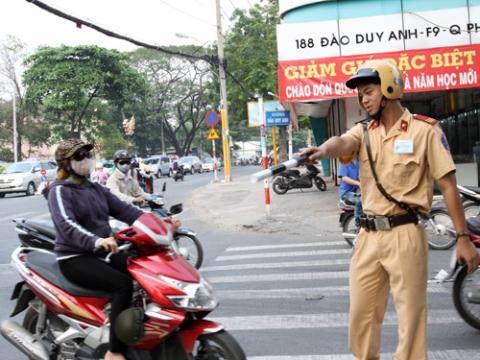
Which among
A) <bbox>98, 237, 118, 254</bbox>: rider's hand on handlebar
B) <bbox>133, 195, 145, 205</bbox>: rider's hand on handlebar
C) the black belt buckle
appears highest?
the black belt buckle

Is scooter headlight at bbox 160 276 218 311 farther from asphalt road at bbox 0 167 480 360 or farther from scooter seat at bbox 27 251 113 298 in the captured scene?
asphalt road at bbox 0 167 480 360

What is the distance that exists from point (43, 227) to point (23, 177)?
24265 millimetres

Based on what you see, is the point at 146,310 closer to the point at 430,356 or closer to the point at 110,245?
the point at 110,245

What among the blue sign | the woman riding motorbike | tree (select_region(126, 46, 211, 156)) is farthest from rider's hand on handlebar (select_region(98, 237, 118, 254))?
tree (select_region(126, 46, 211, 156))

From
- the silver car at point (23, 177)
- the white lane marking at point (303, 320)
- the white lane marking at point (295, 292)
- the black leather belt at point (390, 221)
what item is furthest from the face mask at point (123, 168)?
the silver car at point (23, 177)

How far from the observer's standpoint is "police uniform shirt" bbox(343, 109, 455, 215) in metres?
3.32

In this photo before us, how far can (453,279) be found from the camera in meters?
5.10

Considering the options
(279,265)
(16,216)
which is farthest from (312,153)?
(16,216)

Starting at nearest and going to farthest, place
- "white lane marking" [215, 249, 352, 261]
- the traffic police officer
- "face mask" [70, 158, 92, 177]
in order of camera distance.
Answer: the traffic police officer
"face mask" [70, 158, 92, 177]
"white lane marking" [215, 249, 352, 261]

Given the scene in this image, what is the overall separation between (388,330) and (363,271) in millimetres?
1895

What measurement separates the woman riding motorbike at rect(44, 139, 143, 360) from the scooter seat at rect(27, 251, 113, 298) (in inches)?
1.5

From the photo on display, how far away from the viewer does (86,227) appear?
167 inches

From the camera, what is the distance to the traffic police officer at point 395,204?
10.9 ft

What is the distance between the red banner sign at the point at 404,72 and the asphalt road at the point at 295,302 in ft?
13.9
